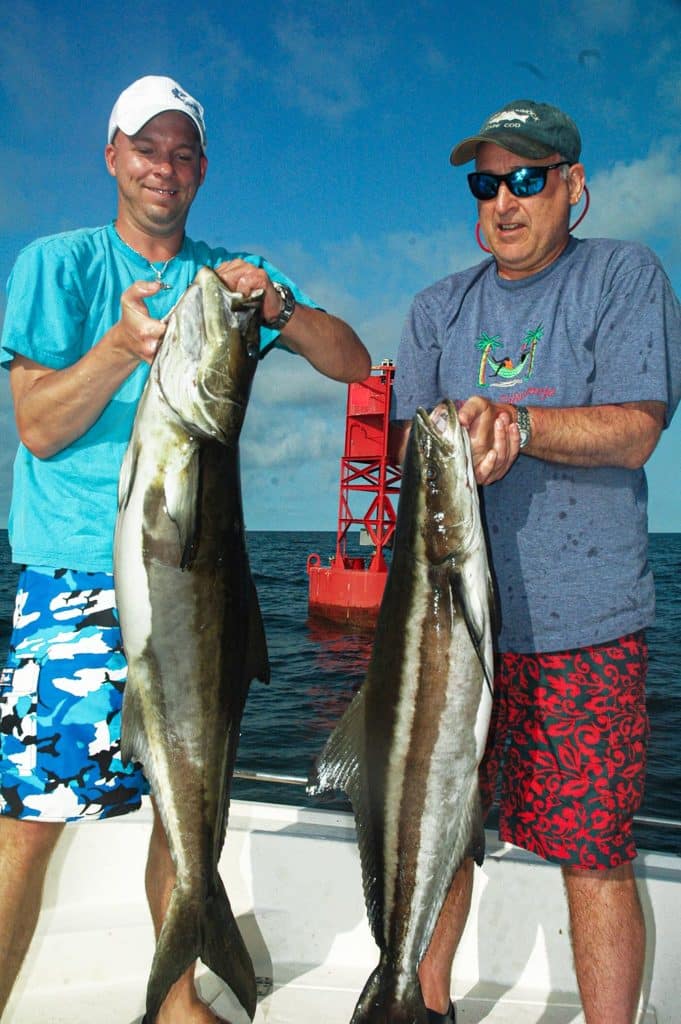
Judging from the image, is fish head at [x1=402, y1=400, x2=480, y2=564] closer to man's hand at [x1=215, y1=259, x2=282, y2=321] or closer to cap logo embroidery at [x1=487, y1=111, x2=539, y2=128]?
man's hand at [x1=215, y1=259, x2=282, y2=321]

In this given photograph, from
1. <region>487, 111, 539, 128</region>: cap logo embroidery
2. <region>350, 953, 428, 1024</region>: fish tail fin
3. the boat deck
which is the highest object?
<region>487, 111, 539, 128</region>: cap logo embroidery

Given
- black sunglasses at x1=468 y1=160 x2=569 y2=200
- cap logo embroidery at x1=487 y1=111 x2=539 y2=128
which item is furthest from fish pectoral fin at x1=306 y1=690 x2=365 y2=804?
cap logo embroidery at x1=487 y1=111 x2=539 y2=128

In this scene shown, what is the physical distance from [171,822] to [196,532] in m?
1.01

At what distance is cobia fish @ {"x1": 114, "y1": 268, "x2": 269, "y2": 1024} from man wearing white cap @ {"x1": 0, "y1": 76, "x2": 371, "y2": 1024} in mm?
510

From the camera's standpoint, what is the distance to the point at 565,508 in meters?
3.39

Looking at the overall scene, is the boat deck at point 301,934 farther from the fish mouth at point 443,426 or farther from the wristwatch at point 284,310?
the wristwatch at point 284,310

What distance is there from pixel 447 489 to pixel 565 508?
699 mm

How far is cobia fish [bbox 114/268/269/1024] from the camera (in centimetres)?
259

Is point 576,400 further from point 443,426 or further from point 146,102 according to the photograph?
point 146,102

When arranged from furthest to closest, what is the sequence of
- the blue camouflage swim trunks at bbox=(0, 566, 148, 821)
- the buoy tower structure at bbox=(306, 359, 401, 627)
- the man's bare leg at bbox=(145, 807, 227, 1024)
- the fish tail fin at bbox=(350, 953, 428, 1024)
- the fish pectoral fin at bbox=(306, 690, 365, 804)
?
the buoy tower structure at bbox=(306, 359, 401, 627) < the man's bare leg at bbox=(145, 807, 227, 1024) < the blue camouflage swim trunks at bbox=(0, 566, 148, 821) < the fish pectoral fin at bbox=(306, 690, 365, 804) < the fish tail fin at bbox=(350, 953, 428, 1024)

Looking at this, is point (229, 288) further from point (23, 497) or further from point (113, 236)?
point (23, 497)

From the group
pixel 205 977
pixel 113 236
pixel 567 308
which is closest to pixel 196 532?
pixel 113 236

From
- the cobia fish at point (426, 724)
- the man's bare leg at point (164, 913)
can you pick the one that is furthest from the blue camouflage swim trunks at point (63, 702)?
the cobia fish at point (426, 724)

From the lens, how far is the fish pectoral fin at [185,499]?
2.60 m
